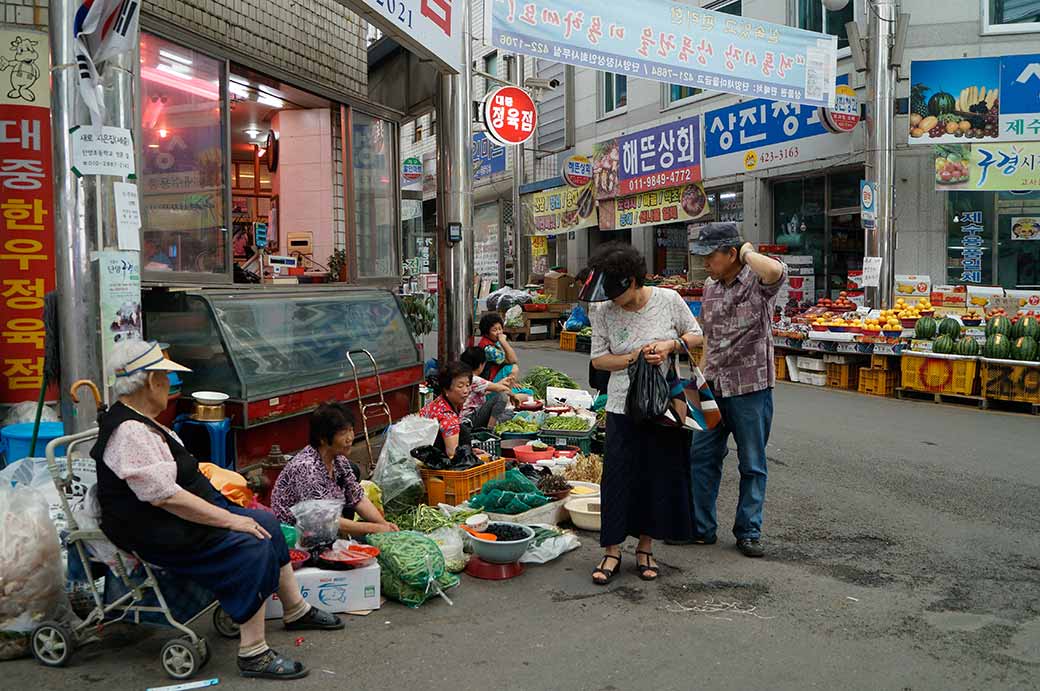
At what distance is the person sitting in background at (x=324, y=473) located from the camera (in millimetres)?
5004

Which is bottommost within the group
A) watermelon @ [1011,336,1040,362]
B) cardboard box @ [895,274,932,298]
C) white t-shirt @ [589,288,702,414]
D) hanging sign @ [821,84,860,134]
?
watermelon @ [1011,336,1040,362]

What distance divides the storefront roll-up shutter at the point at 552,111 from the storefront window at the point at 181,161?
18.2m

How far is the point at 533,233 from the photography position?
2592 cm

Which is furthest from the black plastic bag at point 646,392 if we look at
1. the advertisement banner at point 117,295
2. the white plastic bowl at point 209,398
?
the white plastic bowl at point 209,398

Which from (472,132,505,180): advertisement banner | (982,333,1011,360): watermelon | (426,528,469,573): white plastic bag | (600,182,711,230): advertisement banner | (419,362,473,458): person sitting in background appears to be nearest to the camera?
(426,528,469,573): white plastic bag

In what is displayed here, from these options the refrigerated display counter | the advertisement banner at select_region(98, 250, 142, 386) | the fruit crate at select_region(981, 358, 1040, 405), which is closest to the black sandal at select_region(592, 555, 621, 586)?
the refrigerated display counter

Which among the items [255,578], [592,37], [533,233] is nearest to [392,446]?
[255,578]

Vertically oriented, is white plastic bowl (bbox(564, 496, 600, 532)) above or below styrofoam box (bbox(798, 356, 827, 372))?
below

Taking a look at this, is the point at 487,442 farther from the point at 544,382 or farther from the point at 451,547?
the point at 544,382

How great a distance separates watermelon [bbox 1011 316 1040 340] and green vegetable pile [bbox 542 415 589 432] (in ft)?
21.6

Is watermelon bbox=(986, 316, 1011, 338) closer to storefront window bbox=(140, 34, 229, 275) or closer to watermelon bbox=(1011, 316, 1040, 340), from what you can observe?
watermelon bbox=(1011, 316, 1040, 340)

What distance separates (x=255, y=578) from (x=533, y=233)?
22.7 m

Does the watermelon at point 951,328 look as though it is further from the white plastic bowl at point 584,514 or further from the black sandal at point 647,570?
the black sandal at point 647,570

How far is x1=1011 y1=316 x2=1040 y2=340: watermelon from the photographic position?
36.0ft
